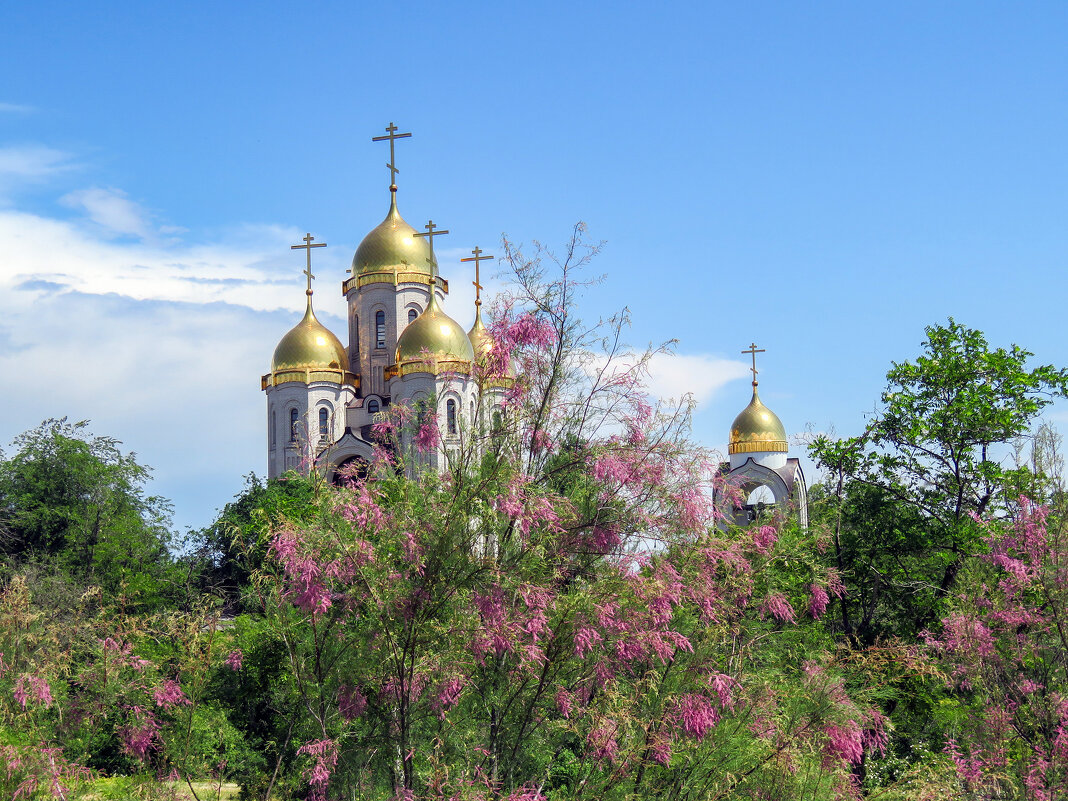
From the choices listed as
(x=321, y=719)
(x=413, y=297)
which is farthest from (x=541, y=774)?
(x=413, y=297)

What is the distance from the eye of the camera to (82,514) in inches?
1481

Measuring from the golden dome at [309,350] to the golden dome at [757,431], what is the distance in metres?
19.0

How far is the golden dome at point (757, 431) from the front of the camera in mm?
51094

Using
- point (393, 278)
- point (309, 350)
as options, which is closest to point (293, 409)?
point (309, 350)

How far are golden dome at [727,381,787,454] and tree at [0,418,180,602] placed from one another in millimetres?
25826

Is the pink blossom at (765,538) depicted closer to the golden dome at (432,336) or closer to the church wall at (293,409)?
the golden dome at (432,336)

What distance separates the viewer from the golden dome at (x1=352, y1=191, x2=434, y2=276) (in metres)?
46.1

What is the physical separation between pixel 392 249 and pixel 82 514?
16.5m

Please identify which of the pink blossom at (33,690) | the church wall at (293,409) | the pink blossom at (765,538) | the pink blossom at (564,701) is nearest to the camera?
the pink blossom at (564,701)

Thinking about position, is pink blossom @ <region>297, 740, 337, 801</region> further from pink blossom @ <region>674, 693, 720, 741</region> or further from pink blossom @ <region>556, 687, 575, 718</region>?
pink blossom @ <region>674, 693, 720, 741</region>

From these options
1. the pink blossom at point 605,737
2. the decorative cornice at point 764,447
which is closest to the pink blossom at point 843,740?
the pink blossom at point 605,737

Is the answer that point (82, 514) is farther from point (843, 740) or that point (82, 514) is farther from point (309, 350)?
point (843, 740)

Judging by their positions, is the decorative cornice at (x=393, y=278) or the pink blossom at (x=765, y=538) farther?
the decorative cornice at (x=393, y=278)

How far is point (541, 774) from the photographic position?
28.2 ft
